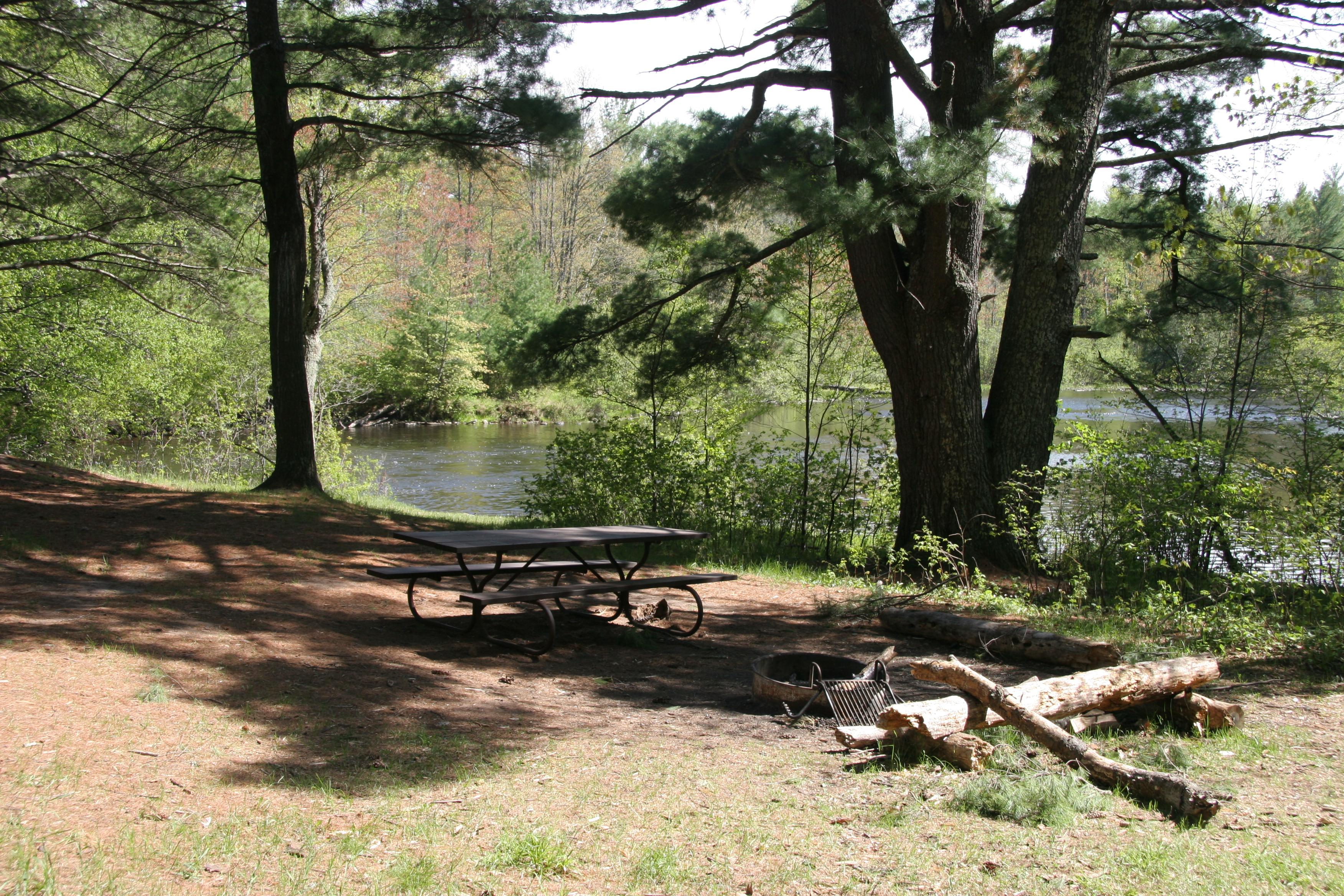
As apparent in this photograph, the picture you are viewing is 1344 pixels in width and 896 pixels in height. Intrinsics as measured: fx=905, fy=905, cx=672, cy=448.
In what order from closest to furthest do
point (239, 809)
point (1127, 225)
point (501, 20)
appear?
point (239, 809) < point (501, 20) < point (1127, 225)

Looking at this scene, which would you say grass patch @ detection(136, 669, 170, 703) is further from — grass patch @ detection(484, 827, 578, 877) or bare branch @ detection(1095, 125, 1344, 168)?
bare branch @ detection(1095, 125, 1344, 168)

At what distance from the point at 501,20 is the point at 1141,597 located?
Result: 778cm

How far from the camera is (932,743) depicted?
386 centimetres

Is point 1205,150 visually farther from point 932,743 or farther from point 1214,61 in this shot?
point 932,743

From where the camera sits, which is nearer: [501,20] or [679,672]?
[679,672]

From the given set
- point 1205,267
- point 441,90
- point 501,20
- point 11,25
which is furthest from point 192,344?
point 1205,267

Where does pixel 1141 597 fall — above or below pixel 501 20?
below

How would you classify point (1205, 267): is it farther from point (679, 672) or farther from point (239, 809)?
point (239, 809)

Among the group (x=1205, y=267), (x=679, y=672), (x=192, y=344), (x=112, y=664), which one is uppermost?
(x=1205, y=267)

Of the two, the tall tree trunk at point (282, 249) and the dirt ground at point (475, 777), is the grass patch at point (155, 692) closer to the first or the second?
the dirt ground at point (475, 777)

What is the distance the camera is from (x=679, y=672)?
5664 millimetres

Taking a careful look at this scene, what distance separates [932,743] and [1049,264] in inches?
248

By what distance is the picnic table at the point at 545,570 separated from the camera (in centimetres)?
573

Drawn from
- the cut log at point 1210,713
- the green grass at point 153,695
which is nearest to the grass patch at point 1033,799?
the cut log at point 1210,713
